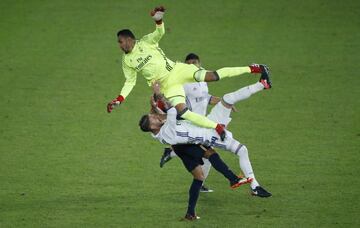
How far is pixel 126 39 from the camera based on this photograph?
13.2 meters

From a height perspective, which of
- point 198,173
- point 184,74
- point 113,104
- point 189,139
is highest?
point 184,74

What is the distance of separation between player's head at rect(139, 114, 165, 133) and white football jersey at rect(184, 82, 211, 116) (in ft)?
5.71

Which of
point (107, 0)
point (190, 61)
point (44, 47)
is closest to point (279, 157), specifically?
point (190, 61)

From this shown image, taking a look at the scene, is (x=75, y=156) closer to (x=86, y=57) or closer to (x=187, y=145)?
(x=187, y=145)

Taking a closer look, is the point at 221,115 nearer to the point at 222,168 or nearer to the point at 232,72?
the point at 232,72

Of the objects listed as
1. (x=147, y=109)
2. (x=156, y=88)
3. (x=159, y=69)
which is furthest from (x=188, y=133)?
(x=147, y=109)

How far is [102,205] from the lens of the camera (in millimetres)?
12492

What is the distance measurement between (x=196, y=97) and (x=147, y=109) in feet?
11.5

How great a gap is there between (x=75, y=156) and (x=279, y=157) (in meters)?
3.89

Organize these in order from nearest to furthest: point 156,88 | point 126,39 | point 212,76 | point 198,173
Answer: point 198,173
point 156,88
point 212,76
point 126,39

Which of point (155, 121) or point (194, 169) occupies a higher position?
point (155, 121)

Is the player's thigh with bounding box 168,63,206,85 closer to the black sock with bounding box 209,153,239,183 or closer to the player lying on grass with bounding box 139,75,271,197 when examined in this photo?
the player lying on grass with bounding box 139,75,271,197

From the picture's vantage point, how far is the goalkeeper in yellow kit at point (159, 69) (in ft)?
40.7

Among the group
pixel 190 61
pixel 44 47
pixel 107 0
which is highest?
pixel 107 0
